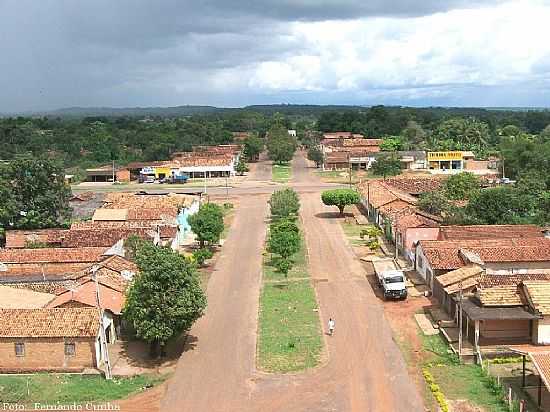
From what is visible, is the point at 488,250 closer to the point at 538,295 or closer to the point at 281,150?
the point at 538,295

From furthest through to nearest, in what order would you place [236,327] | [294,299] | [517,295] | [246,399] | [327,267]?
[327,267] < [294,299] < [236,327] < [517,295] < [246,399]

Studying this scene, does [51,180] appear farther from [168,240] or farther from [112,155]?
[112,155]

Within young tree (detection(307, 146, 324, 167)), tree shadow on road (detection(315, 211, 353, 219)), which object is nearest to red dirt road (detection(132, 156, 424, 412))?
tree shadow on road (detection(315, 211, 353, 219))

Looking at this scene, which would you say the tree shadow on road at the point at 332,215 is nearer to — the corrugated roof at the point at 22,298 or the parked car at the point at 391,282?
the parked car at the point at 391,282

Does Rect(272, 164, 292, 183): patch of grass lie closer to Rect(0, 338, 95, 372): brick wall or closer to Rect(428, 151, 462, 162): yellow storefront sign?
Rect(428, 151, 462, 162): yellow storefront sign

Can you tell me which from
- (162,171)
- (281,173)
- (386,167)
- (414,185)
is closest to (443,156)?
(386,167)

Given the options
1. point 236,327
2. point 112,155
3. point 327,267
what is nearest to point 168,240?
point 327,267
